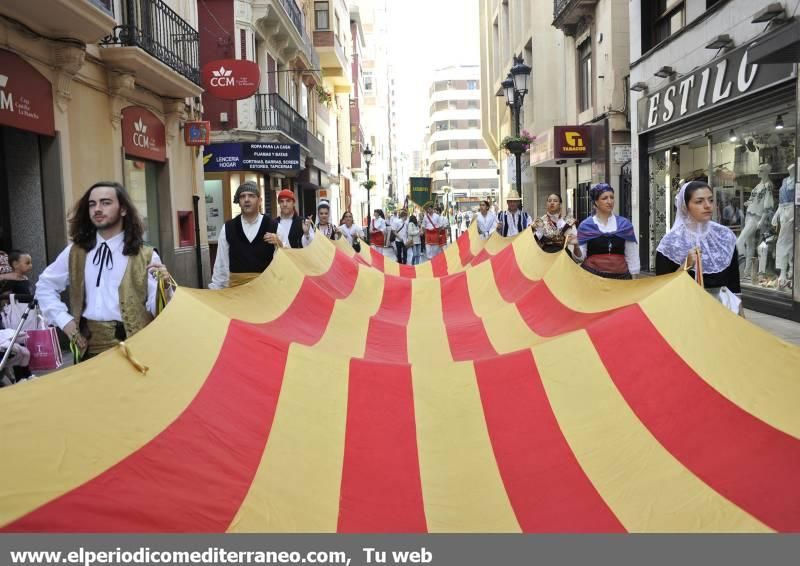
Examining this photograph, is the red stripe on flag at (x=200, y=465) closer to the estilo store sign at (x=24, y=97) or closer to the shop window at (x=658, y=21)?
the estilo store sign at (x=24, y=97)

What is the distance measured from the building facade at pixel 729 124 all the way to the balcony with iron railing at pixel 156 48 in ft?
33.8

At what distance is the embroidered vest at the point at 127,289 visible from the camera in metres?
4.36

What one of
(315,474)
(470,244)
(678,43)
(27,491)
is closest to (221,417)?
(315,474)

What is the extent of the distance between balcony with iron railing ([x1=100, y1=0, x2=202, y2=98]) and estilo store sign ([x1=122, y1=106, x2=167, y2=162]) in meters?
0.67

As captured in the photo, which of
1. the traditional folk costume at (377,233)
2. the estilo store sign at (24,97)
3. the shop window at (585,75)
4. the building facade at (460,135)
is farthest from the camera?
the building facade at (460,135)

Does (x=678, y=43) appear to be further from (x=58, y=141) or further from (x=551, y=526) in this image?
(x=551, y=526)

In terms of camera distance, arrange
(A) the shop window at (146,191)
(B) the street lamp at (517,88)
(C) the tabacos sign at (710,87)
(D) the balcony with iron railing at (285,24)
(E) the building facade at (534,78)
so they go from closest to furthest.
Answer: (C) the tabacos sign at (710,87) < (A) the shop window at (146,191) < (B) the street lamp at (517,88) < (D) the balcony with iron railing at (285,24) < (E) the building facade at (534,78)

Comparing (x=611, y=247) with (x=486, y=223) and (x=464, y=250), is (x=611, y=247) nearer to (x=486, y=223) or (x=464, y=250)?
(x=464, y=250)

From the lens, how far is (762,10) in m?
11.6

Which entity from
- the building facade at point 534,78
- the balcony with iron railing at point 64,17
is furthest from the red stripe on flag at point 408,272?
the building facade at point 534,78

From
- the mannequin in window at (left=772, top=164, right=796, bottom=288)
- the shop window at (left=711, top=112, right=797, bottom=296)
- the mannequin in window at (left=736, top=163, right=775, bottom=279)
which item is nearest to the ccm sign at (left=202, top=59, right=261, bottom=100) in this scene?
the shop window at (left=711, top=112, right=797, bottom=296)

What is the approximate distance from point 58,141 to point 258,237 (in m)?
5.89

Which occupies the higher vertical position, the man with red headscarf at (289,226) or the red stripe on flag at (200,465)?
the man with red headscarf at (289,226)

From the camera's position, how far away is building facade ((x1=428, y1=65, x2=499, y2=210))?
12462cm
